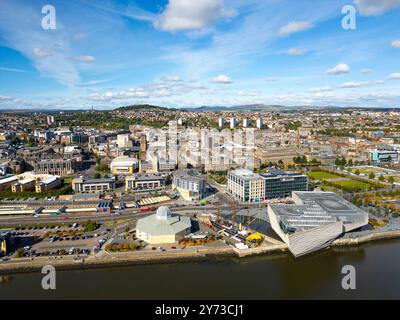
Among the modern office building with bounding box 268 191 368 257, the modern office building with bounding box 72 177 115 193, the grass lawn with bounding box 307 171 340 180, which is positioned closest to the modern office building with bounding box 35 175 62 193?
the modern office building with bounding box 72 177 115 193

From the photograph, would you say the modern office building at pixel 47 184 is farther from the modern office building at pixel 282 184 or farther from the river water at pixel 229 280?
the modern office building at pixel 282 184

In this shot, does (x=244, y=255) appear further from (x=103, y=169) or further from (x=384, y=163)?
(x=384, y=163)

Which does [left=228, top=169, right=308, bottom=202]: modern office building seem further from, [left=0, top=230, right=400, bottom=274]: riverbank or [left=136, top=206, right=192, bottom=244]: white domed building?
[left=0, top=230, right=400, bottom=274]: riverbank

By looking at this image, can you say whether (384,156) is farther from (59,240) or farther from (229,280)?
(59,240)

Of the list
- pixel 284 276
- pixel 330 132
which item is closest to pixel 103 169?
pixel 284 276

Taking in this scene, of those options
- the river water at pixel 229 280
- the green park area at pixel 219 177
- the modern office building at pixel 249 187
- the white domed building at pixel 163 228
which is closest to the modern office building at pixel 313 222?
the river water at pixel 229 280

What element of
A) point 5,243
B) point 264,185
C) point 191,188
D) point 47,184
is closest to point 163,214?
point 191,188
